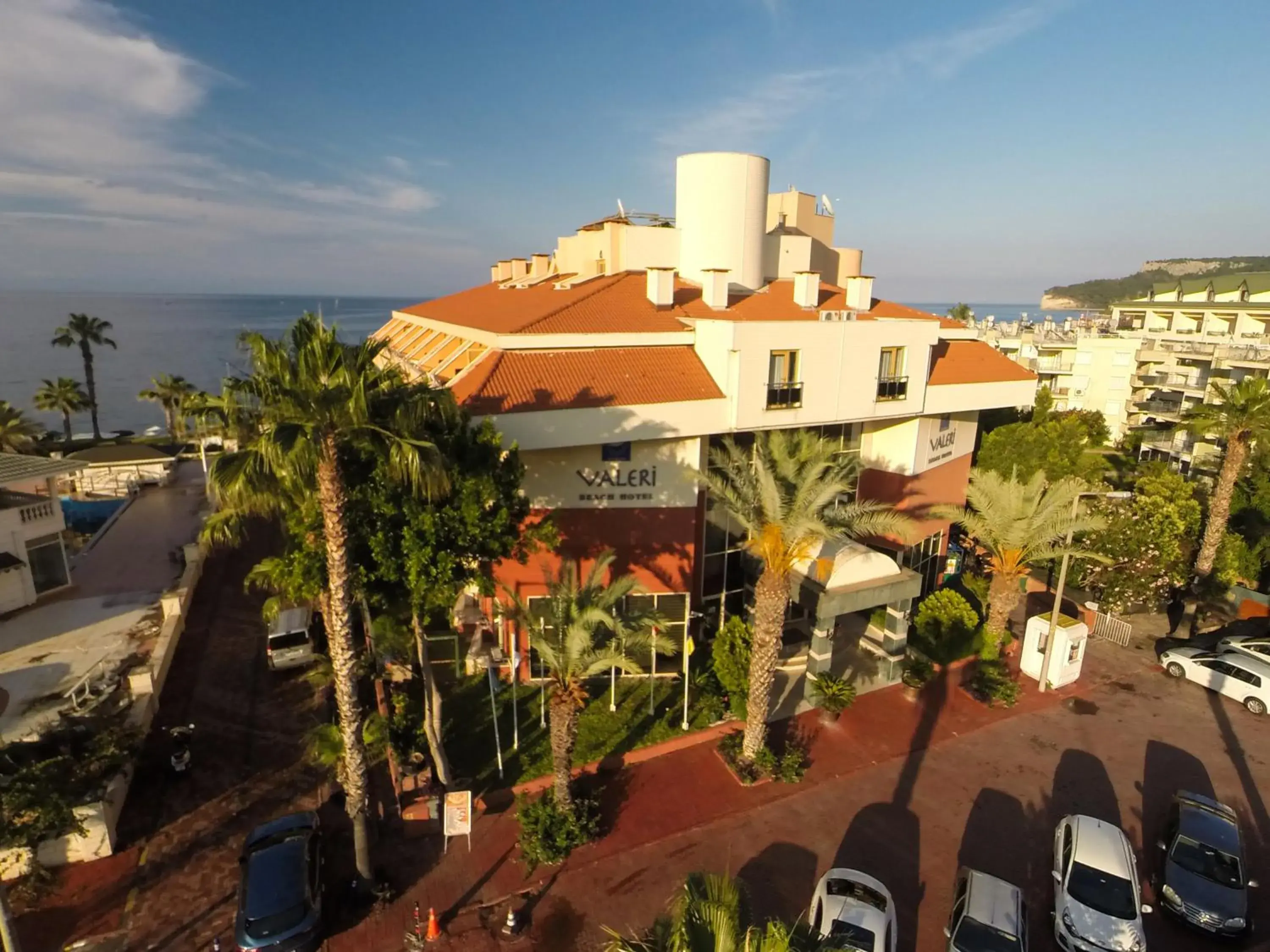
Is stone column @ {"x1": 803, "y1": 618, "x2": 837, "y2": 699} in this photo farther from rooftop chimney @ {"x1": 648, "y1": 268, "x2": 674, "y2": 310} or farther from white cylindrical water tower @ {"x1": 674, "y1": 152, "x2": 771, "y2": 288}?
white cylindrical water tower @ {"x1": 674, "y1": 152, "x2": 771, "y2": 288}

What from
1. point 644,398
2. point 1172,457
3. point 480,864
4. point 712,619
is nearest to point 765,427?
point 644,398

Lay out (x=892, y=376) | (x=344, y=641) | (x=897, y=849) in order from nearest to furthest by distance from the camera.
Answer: (x=344, y=641) < (x=897, y=849) < (x=892, y=376)

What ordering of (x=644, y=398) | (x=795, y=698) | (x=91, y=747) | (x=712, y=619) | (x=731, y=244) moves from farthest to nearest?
(x=731, y=244), (x=712, y=619), (x=795, y=698), (x=644, y=398), (x=91, y=747)

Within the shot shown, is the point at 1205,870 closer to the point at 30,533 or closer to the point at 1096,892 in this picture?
the point at 1096,892

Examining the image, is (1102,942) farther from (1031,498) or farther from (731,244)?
(731,244)

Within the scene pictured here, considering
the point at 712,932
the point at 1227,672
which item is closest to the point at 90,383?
the point at 712,932

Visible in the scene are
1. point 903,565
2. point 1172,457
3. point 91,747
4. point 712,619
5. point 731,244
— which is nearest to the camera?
point 91,747

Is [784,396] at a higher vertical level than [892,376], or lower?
lower
